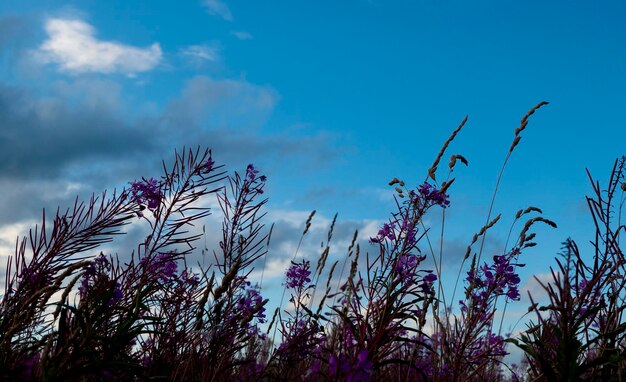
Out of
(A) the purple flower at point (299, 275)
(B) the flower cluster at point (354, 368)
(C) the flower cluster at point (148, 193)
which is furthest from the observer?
(A) the purple flower at point (299, 275)

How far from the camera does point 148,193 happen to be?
2828 mm

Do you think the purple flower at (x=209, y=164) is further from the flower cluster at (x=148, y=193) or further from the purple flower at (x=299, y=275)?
the purple flower at (x=299, y=275)

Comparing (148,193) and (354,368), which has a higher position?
(148,193)

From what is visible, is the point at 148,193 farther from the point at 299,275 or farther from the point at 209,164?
the point at 299,275

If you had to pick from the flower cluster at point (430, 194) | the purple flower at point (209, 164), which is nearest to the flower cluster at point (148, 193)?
the purple flower at point (209, 164)

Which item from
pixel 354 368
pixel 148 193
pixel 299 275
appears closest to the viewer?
pixel 354 368

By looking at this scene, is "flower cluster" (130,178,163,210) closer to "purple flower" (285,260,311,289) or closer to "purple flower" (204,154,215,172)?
"purple flower" (204,154,215,172)

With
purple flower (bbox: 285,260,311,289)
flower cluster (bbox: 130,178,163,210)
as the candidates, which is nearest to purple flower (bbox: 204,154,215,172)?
flower cluster (bbox: 130,178,163,210)

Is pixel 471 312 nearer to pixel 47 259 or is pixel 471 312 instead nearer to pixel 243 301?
pixel 243 301

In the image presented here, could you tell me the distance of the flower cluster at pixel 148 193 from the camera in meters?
2.75

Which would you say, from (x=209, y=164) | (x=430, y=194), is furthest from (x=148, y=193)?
(x=430, y=194)

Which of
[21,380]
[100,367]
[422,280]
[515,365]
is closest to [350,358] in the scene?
[422,280]

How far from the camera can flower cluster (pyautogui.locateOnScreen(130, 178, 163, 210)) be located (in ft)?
9.01

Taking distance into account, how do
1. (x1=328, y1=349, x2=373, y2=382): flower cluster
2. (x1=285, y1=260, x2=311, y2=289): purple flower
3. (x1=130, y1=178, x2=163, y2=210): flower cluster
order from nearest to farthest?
1. (x1=328, y1=349, x2=373, y2=382): flower cluster
2. (x1=130, y1=178, x2=163, y2=210): flower cluster
3. (x1=285, y1=260, x2=311, y2=289): purple flower
